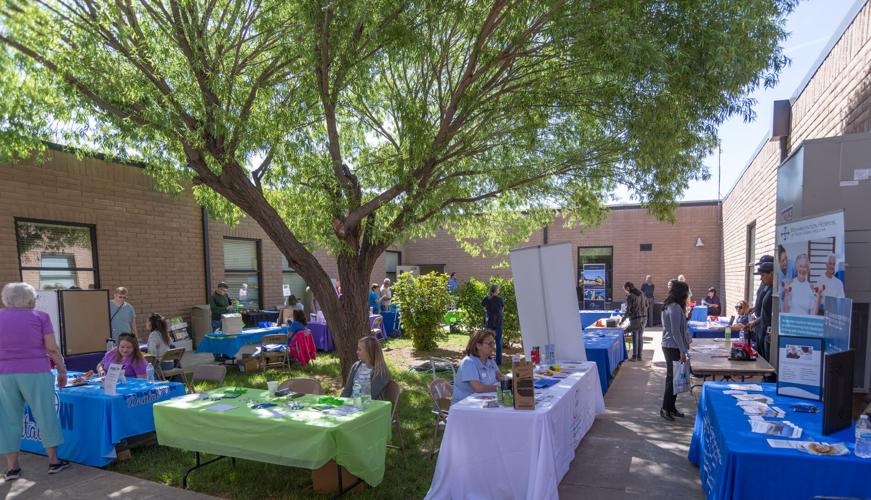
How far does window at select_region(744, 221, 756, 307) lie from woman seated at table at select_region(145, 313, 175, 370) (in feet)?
34.9

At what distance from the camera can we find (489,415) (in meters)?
3.74

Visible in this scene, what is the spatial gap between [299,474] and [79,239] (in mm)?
7423

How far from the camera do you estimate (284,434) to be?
12.0 feet

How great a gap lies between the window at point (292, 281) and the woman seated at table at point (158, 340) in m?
6.53

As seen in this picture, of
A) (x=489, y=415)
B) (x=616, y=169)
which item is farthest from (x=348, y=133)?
(x=489, y=415)

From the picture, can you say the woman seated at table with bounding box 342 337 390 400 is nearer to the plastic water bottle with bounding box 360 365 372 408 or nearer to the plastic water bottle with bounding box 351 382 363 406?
the plastic water bottle with bounding box 360 365 372 408

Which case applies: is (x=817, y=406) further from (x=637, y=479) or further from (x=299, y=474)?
(x=299, y=474)

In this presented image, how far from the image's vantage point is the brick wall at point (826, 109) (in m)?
4.23

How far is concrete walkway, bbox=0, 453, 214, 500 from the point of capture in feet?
13.6

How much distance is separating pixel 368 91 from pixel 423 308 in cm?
542

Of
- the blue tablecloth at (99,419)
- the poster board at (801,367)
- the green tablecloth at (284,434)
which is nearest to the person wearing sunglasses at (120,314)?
the blue tablecloth at (99,419)

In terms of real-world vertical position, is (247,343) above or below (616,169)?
below

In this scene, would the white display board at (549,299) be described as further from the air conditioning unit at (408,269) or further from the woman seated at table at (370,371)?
the air conditioning unit at (408,269)

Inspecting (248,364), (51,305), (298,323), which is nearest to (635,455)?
(298,323)
